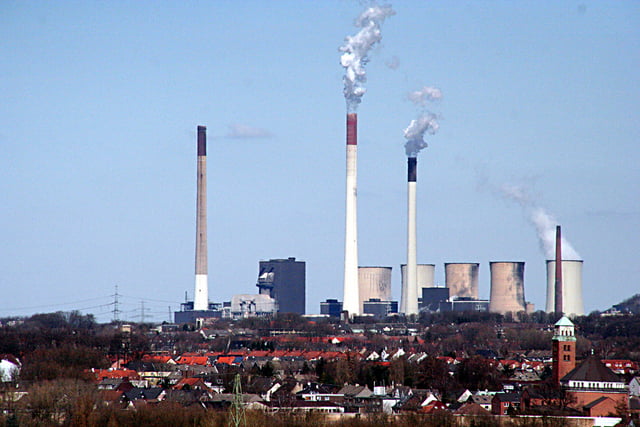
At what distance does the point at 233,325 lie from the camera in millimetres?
116375

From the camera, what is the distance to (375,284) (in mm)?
123875

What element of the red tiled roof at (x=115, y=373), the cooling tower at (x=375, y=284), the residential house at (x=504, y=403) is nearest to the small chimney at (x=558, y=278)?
the cooling tower at (x=375, y=284)

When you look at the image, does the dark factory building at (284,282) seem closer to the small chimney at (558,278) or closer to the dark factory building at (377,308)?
the dark factory building at (377,308)

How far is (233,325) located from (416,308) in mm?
13986

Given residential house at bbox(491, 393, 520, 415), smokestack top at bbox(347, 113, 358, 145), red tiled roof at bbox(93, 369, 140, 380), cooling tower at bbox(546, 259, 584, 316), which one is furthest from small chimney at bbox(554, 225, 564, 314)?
residential house at bbox(491, 393, 520, 415)

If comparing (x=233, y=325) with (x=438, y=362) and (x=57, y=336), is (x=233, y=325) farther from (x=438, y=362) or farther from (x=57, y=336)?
(x=438, y=362)

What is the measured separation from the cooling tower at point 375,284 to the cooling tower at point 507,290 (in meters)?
14.7

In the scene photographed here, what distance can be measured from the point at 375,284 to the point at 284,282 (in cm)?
1322

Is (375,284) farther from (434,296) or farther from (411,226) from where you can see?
(411,226)

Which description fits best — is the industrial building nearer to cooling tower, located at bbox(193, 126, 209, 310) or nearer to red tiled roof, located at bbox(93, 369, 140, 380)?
cooling tower, located at bbox(193, 126, 209, 310)

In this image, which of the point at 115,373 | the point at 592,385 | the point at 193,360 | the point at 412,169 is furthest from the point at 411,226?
the point at 592,385

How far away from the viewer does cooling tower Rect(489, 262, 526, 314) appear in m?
107

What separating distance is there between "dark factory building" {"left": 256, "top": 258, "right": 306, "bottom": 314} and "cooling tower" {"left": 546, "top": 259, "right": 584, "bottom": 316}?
38.4 meters

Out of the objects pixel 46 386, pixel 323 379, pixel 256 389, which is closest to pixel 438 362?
pixel 323 379
